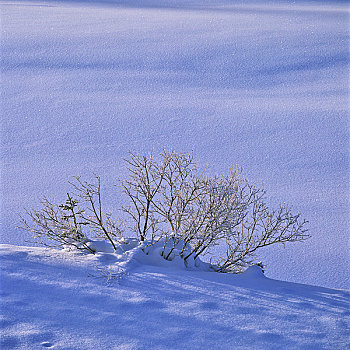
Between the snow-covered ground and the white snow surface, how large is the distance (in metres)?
3.12

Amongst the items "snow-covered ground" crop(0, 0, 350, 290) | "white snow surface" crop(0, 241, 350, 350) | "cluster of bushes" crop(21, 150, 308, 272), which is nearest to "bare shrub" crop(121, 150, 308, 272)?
"cluster of bushes" crop(21, 150, 308, 272)

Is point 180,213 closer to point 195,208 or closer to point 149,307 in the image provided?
point 195,208

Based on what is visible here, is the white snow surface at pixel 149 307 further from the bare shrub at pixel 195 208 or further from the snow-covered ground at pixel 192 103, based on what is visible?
the snow-covered ground at pixel 192 103

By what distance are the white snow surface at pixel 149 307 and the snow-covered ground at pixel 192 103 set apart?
3.12m

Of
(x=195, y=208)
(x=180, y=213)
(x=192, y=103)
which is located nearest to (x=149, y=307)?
(x=180, y=213)

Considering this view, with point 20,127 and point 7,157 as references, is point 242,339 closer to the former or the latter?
point 7,157

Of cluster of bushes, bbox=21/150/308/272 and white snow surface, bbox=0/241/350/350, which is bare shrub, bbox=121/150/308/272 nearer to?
cluster of bushes, bbox=21/150/308/272

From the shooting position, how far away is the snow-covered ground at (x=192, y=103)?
401 inches

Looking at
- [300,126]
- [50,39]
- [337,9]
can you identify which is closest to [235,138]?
[300,126]

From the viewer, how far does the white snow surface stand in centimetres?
386

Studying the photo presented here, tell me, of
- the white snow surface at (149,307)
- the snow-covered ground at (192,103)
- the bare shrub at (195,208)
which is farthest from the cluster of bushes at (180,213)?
the snow-covered ground at (192,103)

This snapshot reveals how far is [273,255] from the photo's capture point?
8336mm

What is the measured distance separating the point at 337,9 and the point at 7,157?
19.8 meters

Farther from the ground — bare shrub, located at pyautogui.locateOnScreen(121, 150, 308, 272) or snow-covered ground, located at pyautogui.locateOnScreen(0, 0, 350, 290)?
snow-covered ground, located at pyautogui.locateOnScreen(0, 0, 350, 290)
